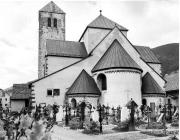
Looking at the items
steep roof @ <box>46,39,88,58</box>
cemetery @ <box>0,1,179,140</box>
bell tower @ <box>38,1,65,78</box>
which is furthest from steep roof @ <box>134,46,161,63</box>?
bell tower @ <box>38,1,65,78</box>

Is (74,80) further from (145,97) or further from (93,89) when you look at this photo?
(145,97)

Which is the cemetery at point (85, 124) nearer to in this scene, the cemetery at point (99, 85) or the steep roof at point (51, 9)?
the cemetery at point (99, 85)

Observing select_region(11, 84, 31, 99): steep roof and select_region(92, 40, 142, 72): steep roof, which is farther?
select_region(11, 84, 31, 99): steep roof

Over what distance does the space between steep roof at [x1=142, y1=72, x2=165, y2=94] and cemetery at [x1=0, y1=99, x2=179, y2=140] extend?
5253 mm

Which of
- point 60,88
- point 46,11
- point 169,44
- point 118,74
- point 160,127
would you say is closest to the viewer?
point 160,127

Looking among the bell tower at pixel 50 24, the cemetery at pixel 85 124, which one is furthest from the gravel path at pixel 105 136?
the bell tower at pixel 50 24

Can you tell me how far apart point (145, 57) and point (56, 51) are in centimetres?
1254

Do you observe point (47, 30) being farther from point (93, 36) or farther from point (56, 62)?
point (93, 36)

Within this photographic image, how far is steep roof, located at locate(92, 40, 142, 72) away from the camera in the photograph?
2835 cm

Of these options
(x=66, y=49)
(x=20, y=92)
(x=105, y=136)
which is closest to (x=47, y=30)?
(x=66, y=49)

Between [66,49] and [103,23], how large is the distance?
593 cm

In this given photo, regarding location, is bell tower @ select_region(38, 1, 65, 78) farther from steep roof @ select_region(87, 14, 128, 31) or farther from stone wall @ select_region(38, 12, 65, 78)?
steep roof @ select_region(87, 14, 128, 31)

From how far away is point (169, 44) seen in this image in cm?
15200

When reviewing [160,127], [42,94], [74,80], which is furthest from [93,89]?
[160,127]
